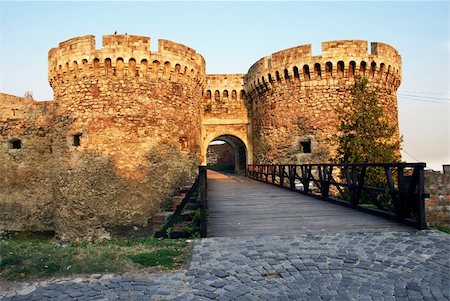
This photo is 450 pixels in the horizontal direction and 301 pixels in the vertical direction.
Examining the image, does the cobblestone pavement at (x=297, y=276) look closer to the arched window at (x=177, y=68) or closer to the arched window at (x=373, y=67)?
the arched window at (x=177, y=68)

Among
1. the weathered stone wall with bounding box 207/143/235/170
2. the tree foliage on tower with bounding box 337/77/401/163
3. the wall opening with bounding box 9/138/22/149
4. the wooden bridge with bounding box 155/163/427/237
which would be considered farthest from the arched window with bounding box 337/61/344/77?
the wall opening with bounding box 9/138/22/149

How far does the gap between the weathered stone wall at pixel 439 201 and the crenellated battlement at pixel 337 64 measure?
363 inches

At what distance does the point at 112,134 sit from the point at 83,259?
9.18 metres

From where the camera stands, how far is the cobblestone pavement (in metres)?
2.71

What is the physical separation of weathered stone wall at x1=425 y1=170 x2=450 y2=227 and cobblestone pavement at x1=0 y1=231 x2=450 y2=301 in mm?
1688

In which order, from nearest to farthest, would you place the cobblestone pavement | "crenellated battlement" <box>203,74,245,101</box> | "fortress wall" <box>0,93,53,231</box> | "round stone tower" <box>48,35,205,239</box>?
the cobblestone pavement
"round stone tower" <box>48,35,205,239</box>
"fortress wall" <box>0,93,53,231</box>
"crenellated battlement" <box>203,74,245,101</box>

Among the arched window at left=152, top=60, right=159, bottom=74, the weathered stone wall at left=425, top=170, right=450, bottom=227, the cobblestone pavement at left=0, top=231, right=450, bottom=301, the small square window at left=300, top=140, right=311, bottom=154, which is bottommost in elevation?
the cobblestone pavement at left=0, top=231, right=450, bottom=301

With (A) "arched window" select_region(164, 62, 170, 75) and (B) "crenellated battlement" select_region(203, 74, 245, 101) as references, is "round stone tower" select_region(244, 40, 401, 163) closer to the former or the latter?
(B) "crenellated battlement" select_region(203, 74, 245, 101)

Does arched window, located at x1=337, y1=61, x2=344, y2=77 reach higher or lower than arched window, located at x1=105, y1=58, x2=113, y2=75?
higher

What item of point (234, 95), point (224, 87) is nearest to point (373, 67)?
point (234, 95)

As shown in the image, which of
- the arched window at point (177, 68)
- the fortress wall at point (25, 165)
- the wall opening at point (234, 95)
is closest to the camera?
the arched window at point (177, 68)

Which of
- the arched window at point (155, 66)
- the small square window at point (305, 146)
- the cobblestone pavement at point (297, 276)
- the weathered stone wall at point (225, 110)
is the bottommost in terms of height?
the cobblestone pavement at point (297, 276)


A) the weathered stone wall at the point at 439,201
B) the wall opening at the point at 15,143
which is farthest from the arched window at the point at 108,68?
the weathered stone wall at the point at 439,201

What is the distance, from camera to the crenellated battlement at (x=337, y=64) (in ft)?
45.4
